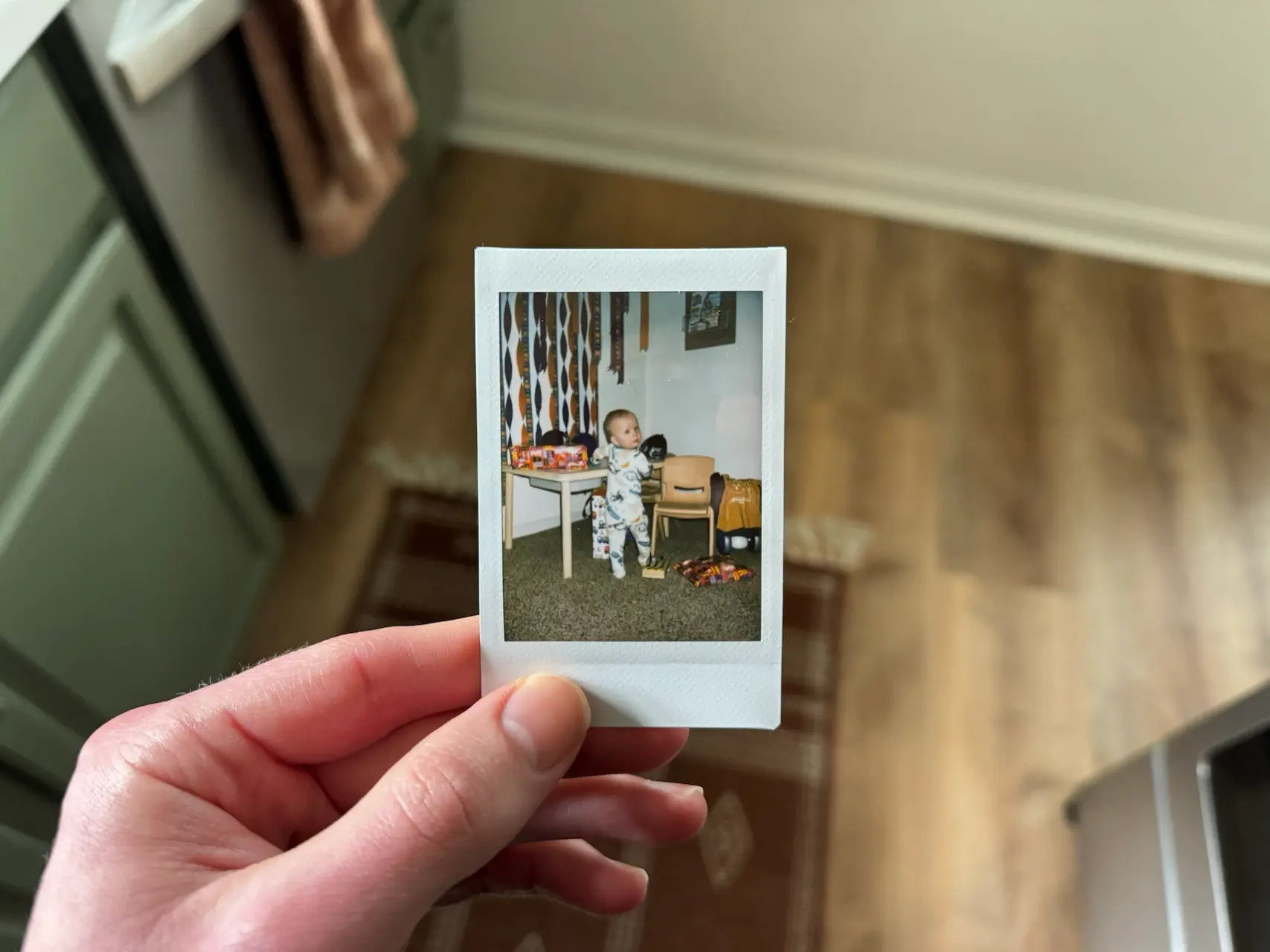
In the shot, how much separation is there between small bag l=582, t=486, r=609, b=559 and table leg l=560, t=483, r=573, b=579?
10mm

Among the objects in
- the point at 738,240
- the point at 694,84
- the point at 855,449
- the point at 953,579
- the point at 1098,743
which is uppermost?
the point at 694,84

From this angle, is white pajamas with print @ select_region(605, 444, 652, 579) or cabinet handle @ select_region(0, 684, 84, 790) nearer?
white pajamas with print @ select_region(605, 444, 652, 579)

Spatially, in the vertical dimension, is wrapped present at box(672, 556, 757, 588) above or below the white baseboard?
below

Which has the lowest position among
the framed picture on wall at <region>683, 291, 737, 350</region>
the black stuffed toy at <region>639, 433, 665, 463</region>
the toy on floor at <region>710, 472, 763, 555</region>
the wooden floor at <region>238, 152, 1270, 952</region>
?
the toy on floor at <region>710, 472, 763, 555</region>

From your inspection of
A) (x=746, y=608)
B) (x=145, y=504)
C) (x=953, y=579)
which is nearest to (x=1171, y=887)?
(x=953, y=579)

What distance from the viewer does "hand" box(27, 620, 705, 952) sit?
427mm

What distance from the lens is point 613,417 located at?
514 millimetres

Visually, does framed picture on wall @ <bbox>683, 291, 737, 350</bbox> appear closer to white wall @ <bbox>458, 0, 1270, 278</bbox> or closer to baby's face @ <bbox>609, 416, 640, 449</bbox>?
baby's face @ <bbox>609, 416, 640, 449</bbox>

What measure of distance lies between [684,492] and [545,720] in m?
0.15

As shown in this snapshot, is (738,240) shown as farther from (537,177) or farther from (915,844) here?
(915,844)

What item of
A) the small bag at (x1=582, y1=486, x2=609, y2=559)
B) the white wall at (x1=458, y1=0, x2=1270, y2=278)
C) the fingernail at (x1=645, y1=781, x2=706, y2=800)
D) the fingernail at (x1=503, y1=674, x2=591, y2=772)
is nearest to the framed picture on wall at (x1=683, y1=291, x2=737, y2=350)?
the small bag at (x1=582, y1=486, x2=609, y2=559)

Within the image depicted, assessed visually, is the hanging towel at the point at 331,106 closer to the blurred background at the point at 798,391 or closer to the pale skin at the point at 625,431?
the blurred background at the point at 798,391

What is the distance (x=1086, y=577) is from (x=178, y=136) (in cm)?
135

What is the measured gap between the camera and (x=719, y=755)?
3.84ft
